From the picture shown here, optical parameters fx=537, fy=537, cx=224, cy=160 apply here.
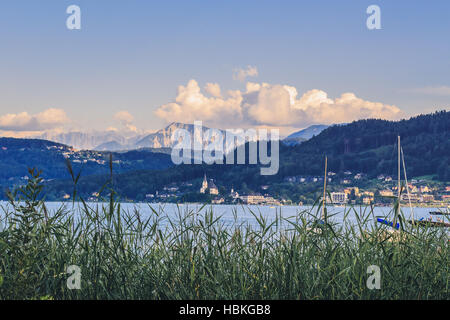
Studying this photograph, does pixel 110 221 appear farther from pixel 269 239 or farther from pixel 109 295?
pixel 269 239

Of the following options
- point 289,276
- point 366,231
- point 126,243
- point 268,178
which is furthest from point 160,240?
point 268,178

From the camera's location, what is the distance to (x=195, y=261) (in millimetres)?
7445

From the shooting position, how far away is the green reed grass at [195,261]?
6852 millimetres

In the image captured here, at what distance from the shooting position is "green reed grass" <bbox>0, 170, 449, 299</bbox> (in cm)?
685

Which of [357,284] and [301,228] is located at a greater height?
[301,228]

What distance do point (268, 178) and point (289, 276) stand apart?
174 m

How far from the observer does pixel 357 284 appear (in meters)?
6.93

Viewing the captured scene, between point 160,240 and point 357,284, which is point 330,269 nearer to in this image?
point 357,284

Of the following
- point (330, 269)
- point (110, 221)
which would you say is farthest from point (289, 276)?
point (110, 221)

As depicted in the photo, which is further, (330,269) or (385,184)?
(385,184)

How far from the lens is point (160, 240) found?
8016 mm
